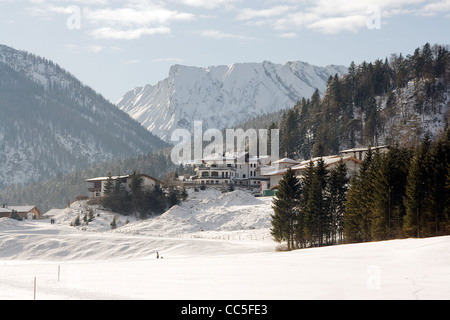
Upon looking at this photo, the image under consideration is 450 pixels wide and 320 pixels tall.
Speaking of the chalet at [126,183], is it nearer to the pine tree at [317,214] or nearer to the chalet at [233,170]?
the chalet at [233,170]

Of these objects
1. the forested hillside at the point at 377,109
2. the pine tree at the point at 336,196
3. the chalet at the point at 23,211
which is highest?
the forested hillside at the point at 377,109

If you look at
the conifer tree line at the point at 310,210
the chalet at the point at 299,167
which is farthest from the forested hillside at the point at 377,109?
the conifer tree line at the point at 310,210

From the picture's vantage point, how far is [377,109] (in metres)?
142

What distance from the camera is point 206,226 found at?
89312 mm

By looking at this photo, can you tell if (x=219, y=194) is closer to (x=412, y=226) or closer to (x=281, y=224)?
(x=281, y=224)

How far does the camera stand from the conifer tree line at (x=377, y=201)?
51094 mm

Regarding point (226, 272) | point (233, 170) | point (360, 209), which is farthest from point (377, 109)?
point (226, 272)

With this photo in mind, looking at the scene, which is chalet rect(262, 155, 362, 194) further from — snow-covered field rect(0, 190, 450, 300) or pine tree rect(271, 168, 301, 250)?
snow-covered field rect(0, 190, 450, 300)

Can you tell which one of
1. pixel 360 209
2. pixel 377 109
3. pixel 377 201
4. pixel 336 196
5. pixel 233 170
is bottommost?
pixel 360 209

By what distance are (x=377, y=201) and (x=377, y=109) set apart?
91012mm

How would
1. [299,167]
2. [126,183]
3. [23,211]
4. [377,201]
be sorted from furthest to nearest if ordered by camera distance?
[23,211] → [126,183] → [299,167] → [377,201]

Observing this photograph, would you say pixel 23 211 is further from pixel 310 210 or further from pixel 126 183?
pixel 310 210

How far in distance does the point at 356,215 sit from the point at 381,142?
252 ft
